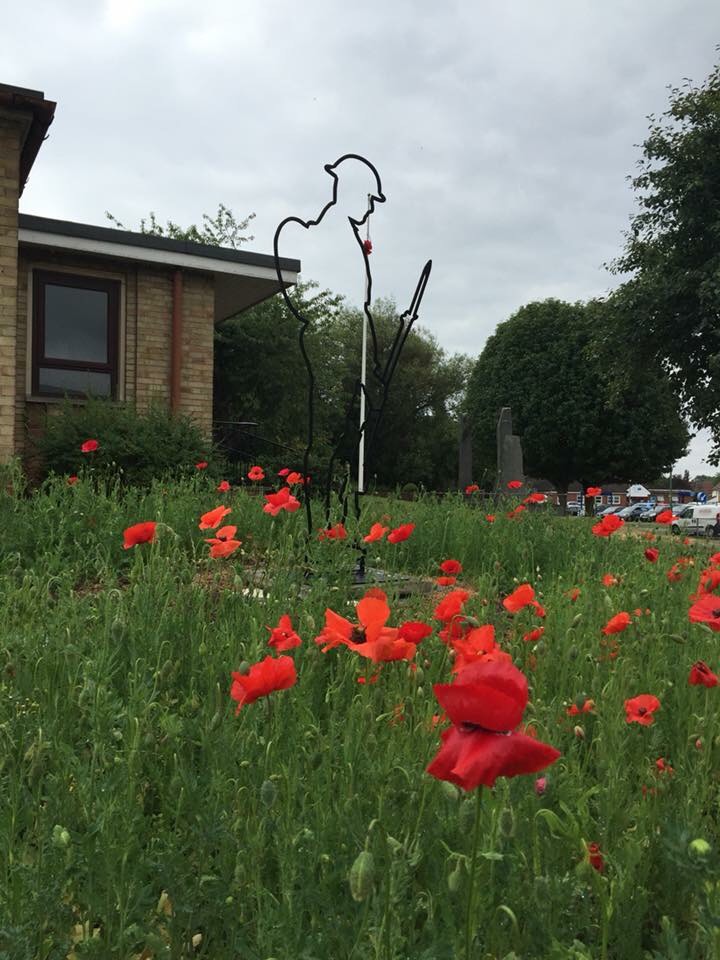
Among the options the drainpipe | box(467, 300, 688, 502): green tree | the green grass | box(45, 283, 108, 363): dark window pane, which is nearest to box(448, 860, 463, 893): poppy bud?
the green grass

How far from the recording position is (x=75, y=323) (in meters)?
11.7

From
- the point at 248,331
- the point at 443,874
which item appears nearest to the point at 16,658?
the point at 443,874

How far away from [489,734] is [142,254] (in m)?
11.6

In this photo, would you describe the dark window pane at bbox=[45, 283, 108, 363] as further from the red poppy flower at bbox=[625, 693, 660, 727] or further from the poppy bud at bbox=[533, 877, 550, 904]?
the poppy bud at bbox=[533, 877, 550, 904]

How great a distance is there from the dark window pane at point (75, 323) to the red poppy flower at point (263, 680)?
10.8 meters

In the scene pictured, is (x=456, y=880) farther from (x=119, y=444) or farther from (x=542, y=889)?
(x=119, y=444)

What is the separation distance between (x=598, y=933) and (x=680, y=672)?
1.31 metres

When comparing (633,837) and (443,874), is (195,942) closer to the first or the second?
(443,874)

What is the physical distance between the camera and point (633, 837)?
5.11ft

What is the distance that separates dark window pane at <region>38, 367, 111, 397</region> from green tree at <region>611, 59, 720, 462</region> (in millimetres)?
12835

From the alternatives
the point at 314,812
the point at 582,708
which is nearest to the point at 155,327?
the point at 582,708

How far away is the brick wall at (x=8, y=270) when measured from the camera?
9203 millimetres

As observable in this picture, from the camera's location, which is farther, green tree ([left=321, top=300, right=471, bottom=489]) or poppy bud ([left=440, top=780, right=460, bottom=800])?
green tree ([left=321, top=300, right=471, bottom=489])

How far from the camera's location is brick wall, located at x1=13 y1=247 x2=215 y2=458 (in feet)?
38.1
